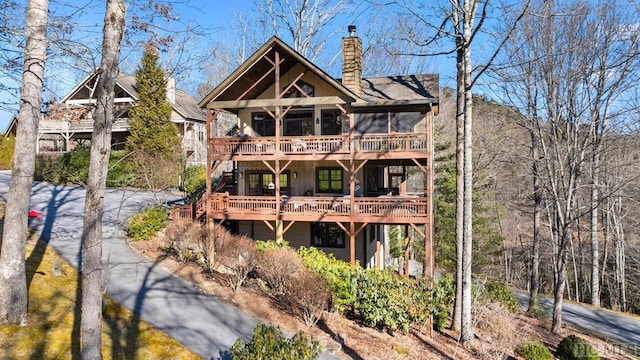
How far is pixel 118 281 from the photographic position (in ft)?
41.7

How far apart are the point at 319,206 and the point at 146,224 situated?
23.3 ft

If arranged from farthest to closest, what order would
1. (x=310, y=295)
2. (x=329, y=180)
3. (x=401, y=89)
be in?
1. (x=329, y=180)
2. (x=401, y=89)
3. (x=310, y=295)

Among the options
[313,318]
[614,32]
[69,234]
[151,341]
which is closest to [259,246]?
[313,318]

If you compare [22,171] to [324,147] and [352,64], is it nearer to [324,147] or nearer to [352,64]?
[324,147]

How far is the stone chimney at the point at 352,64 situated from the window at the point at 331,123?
1.74 meters

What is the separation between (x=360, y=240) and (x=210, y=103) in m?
9.44

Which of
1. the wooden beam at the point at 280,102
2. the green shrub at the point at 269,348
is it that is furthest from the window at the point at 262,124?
the green shrub at the point at 269,348

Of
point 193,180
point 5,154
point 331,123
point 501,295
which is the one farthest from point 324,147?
point 5,154

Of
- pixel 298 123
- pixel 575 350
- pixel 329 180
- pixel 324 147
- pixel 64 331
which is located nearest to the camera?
pixel 64 331

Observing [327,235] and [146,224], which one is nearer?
[146,224]

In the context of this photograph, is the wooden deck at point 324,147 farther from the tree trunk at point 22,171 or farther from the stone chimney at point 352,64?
the tree trunk at point 22,171

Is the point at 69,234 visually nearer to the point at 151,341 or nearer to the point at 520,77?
the point at 151,341

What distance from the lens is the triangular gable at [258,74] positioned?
1636 cm

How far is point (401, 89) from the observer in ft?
60.1
